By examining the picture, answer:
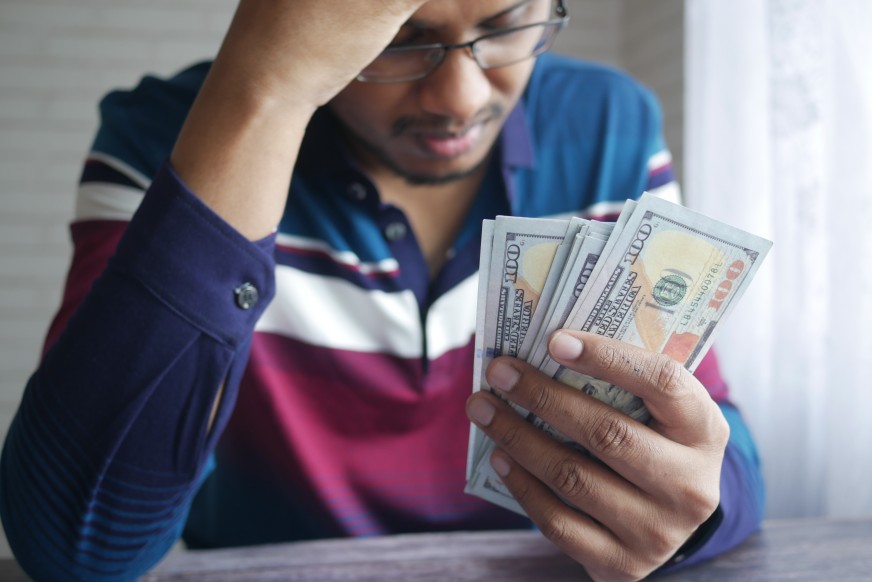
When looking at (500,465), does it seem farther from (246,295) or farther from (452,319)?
(452,319)

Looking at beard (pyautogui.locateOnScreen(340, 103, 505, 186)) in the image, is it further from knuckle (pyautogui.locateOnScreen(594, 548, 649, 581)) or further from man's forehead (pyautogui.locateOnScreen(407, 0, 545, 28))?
knuckle (pyautogui.locateOnScreen(594, 548, 649, 581))

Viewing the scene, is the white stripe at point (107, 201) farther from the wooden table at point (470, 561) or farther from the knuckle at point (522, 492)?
the knuckle at point (522, 492)

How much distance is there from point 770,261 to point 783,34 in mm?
627

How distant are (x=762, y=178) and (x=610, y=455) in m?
1.67

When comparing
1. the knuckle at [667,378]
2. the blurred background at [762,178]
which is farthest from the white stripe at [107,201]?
the blurred background at [762,178]

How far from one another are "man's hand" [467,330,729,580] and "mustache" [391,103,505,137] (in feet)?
1.52

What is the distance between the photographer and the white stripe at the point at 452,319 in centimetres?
132

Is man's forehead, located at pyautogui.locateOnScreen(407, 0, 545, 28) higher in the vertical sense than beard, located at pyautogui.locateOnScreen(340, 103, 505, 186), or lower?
higher

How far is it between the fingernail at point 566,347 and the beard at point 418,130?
50 cm

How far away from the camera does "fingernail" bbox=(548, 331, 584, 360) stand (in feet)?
2.42

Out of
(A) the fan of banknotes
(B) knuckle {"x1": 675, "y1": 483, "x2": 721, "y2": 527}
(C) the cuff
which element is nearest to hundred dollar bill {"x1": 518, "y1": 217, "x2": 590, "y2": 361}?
(A) the fan of banknotes

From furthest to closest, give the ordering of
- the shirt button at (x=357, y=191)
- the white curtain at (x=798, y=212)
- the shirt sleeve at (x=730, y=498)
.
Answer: the white curtain at (x=798, y=212) < the shirt button at (x=357, y=191) < the shirt sleeve at (x=730, y=498)

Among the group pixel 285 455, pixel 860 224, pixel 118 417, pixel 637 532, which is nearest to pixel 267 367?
pixel 285 455

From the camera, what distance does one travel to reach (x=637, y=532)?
810mm
